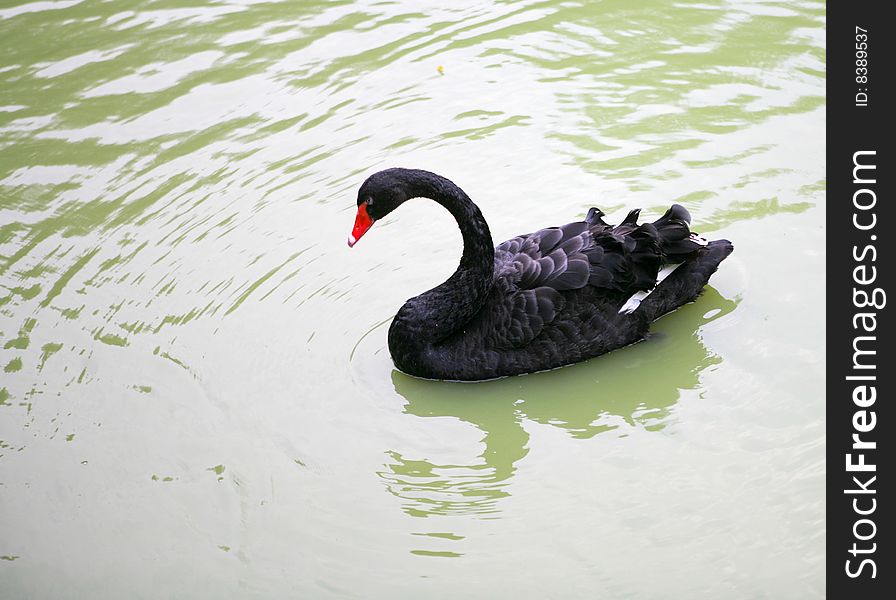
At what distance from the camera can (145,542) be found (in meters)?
4.34

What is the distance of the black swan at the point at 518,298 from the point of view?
5.08 metres

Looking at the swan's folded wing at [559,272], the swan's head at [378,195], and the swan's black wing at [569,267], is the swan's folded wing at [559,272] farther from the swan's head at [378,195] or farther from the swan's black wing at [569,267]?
the swan's head at [378,195]

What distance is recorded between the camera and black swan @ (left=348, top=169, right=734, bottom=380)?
16.7 ft

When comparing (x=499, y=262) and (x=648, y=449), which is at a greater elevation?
(x=499, y=262)

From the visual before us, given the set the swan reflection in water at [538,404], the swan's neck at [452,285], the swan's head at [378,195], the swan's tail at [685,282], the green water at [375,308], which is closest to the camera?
the green water at [375,308]

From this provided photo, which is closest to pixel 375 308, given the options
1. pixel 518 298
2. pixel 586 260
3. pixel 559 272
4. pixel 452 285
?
pixel 452 285

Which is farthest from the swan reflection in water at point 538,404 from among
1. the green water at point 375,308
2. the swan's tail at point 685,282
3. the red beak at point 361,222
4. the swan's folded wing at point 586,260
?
the red beak at point 361,222

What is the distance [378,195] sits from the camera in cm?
498

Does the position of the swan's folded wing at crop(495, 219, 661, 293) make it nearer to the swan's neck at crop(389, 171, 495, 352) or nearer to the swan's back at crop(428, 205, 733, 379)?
the swan's back at crop(428, 205, 733, 379)

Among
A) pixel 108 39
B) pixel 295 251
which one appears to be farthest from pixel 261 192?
pixel 108 39

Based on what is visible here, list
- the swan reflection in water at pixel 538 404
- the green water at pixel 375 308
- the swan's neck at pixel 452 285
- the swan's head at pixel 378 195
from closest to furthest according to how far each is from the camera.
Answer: the green water at pixel 375 308
the swan reflection in water at pixel 538 404
the swan's head at pixel 378 195
the swan's neck at pixel 452 285
